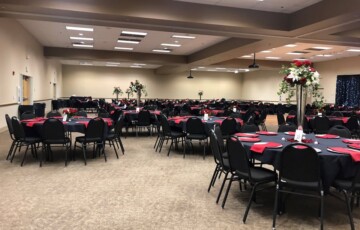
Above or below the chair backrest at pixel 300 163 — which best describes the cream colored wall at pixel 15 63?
above

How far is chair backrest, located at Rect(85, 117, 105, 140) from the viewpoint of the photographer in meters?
5.79

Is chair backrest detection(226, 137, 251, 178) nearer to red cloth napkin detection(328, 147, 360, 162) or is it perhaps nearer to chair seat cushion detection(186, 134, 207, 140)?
red cloth napkin detection(328, 147, 360, 162)

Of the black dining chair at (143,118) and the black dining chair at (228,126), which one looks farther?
the black dining chair at (143,118)

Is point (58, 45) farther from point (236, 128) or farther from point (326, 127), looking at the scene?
point (326, 127)

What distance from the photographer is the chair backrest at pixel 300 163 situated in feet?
9.94

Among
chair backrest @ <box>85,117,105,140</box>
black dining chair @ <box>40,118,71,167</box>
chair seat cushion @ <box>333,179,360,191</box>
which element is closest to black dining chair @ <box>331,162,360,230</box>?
chair seat cushion @ <box>333,179,360,191</box>

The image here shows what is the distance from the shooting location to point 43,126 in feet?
18.3

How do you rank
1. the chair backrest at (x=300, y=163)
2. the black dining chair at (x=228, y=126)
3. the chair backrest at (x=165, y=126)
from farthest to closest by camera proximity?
1. the chair backrest at (x=165, y=126)
2. the black dining chair at (x=228, y=126)
3. the chair backrest at (x=300, y=163)

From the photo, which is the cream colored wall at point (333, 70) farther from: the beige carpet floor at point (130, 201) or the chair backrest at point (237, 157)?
the chair backrest at point (237, 157)

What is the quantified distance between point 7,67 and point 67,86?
1525 cm

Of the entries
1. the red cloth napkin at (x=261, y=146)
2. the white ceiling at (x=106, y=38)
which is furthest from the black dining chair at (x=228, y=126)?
the white ceiling at (x=106, y=38)

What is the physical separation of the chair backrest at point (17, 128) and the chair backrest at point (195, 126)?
3.26 metres

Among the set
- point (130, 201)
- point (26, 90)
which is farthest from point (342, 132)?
point (26, 90)

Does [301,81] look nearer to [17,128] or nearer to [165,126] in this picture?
[165,126]
